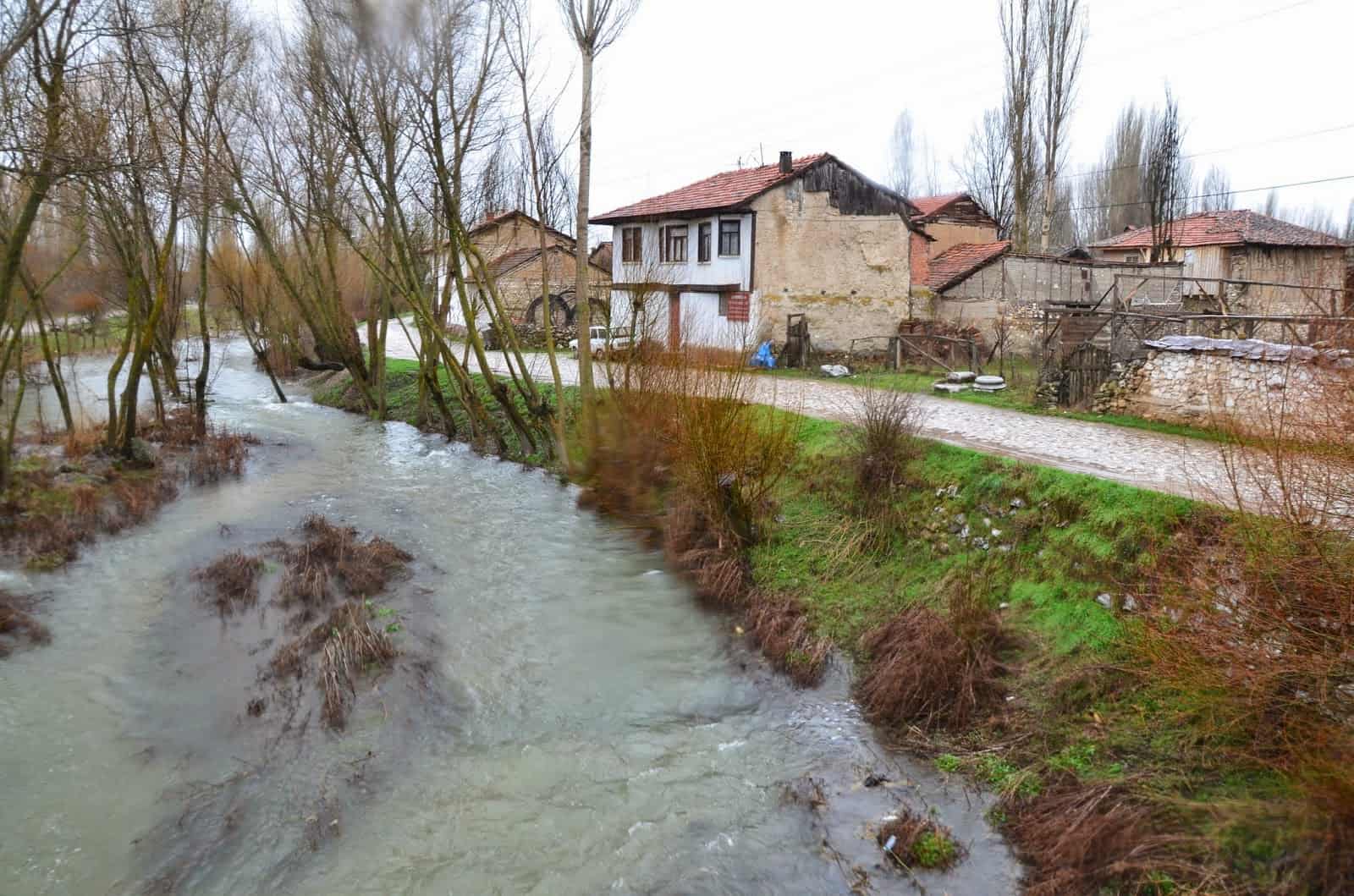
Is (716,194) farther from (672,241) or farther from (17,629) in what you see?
(17,629)

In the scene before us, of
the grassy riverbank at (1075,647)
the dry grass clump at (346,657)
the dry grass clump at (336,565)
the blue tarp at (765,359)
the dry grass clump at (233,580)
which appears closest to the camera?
the grassy riverbank at (1075,647)

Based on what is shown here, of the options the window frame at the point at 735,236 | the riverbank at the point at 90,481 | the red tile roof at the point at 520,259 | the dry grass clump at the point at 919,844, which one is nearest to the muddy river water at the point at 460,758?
the dry grass clump at the point at 919,844

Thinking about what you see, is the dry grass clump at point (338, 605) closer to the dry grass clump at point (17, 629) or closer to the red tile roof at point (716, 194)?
the dry grass clump at point (17, 629)

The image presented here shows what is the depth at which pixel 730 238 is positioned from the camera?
1094 inches

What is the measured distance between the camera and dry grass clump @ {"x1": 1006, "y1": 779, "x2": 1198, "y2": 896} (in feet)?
17.8

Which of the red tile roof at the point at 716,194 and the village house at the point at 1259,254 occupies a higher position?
the red tile roof at the point at 716,194

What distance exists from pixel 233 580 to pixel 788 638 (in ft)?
21.6

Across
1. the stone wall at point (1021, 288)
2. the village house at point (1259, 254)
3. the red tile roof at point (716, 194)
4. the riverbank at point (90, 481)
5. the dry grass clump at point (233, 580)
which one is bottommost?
the dry grass clump at point (233, 580)

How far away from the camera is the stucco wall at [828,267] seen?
26953 millimetres

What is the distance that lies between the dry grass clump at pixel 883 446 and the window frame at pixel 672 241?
17987 mm

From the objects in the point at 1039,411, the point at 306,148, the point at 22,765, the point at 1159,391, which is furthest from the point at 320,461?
the point at 1159,391

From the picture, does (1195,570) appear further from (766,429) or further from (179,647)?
(179,647)

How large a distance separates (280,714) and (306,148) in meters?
17.1

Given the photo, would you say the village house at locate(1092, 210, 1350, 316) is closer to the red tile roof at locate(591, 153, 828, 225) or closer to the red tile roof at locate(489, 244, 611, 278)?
the red tile roof at locate(591, 153, 828, 225)
